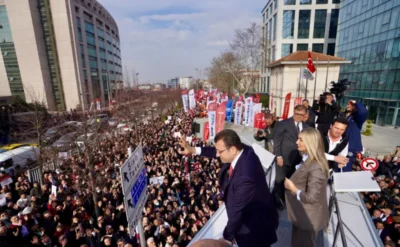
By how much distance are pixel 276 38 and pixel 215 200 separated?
135ft

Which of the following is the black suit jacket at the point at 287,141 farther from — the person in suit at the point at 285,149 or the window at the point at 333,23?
the window at the point at 333,23

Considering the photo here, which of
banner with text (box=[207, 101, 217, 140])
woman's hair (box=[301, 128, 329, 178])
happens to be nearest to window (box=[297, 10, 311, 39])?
banner with text (box=[207, 101, 217, 140])

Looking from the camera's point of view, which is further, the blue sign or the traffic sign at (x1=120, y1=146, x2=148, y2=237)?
the blue sign

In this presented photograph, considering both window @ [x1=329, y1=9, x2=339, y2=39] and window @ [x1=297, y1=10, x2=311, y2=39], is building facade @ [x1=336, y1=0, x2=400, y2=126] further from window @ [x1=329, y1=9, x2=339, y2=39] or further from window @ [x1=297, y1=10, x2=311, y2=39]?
window @ [x1=297, y1=10, x2=311, y2=39]

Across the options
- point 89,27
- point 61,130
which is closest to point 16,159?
point 61,130

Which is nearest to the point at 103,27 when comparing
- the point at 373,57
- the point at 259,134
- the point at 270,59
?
the point at 270,59

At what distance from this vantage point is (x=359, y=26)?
26.9 meters

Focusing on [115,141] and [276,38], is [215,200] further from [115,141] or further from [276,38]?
[276,38]

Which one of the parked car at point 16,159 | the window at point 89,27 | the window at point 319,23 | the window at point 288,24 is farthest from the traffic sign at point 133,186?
the window at point 89,27

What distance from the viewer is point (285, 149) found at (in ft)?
12.8

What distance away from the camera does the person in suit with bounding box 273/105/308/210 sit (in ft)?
12.5

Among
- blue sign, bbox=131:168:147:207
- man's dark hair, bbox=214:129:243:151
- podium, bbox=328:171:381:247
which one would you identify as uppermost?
man's dark hair, bbox=214:129:243:151

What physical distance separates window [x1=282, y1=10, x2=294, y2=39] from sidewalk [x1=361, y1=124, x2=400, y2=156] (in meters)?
26.1

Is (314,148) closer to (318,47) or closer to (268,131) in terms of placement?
(268,131)
